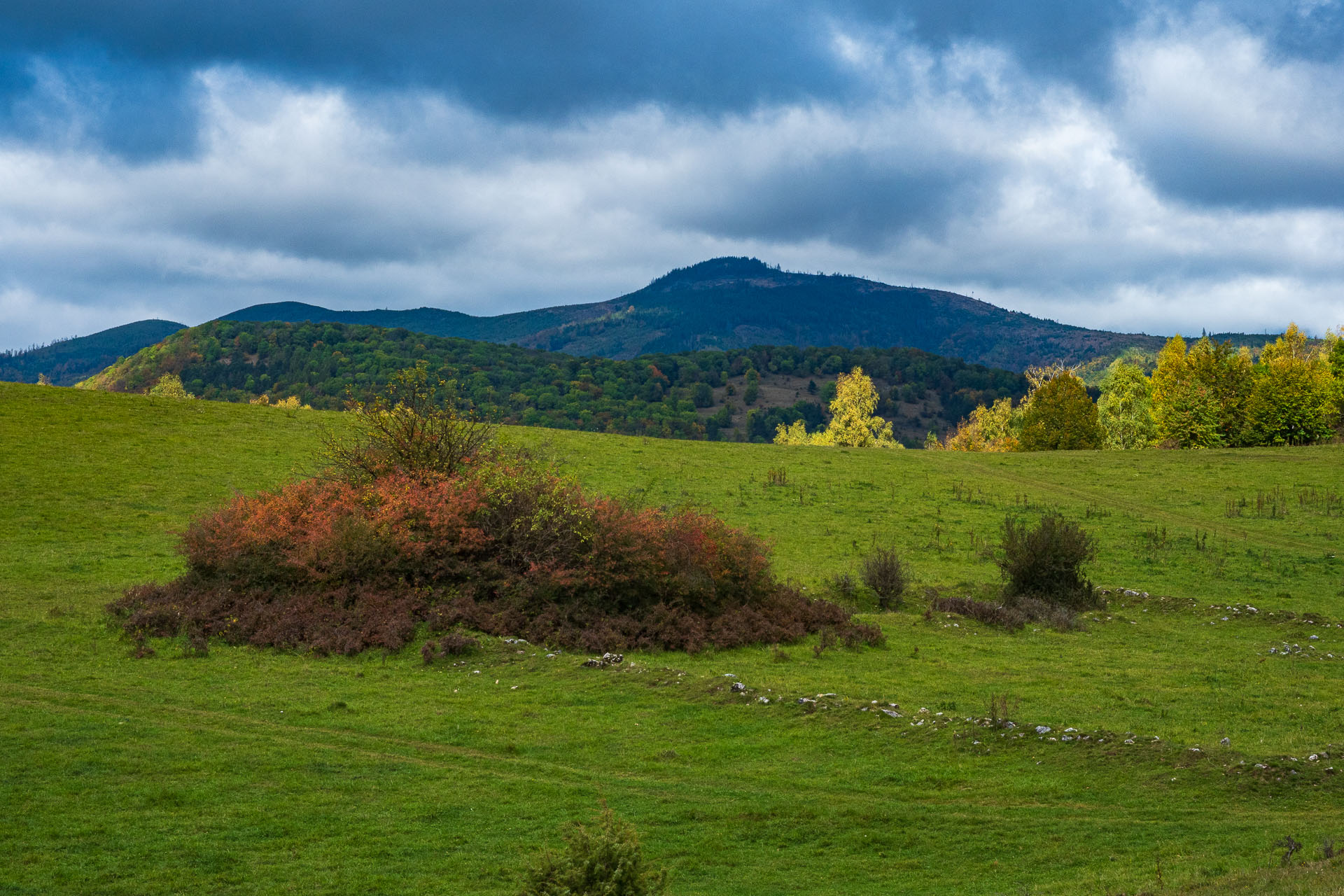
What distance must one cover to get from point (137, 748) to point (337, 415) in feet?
138

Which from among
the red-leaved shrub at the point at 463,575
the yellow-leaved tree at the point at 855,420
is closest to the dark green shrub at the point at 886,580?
the red-leaved shrub at the point at 463,575

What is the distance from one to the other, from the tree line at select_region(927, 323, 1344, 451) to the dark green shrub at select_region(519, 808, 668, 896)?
6378cm

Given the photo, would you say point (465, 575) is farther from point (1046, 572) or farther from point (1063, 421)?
point (1063, 421)

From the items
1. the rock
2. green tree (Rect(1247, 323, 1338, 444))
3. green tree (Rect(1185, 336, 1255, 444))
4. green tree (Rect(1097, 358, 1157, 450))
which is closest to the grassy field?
the rock

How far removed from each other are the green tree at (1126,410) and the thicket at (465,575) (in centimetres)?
6627

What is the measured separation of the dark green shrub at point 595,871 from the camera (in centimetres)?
638

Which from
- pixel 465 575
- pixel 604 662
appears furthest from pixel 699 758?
pixel 465 575

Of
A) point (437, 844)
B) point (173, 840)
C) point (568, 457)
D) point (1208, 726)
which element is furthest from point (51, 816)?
point (568, 457)

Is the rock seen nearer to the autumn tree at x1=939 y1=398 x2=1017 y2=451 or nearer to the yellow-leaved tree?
the yellow-leaved tree

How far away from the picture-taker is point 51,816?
419 inches

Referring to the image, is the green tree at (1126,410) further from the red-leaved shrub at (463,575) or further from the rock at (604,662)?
the rock at (604,662)

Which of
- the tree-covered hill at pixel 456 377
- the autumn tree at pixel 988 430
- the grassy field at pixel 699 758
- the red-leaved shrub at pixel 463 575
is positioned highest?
the tree-covered hill at pixel 456 377

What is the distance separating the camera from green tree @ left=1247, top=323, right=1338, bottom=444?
192 feet

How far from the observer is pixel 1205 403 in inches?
2419
